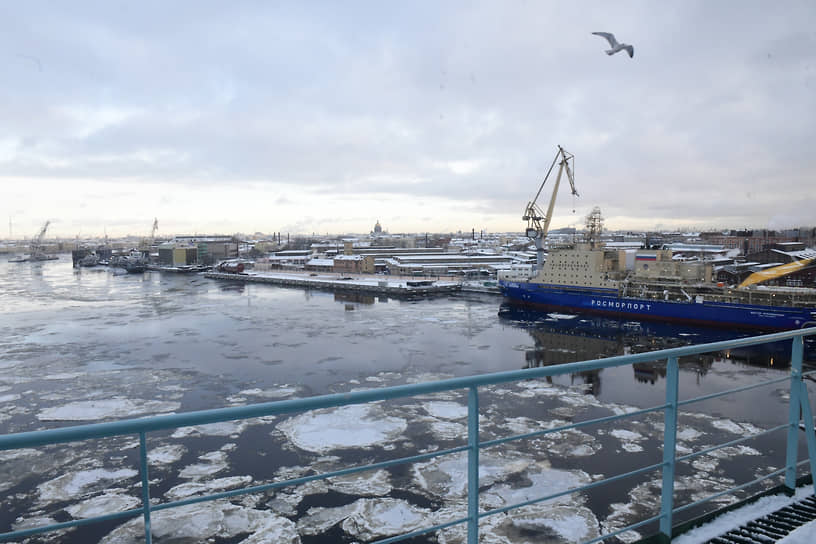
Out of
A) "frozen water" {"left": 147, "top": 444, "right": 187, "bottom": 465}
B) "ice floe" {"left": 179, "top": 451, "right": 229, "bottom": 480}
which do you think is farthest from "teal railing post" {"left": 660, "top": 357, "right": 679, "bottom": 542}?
"frozen water" {"left": 147, "top": 444, "right": 187, "bottom": 465}

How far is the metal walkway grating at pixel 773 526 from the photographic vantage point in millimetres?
1509

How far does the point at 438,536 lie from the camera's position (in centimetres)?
437

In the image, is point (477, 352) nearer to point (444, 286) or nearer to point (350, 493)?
point (350, 493)

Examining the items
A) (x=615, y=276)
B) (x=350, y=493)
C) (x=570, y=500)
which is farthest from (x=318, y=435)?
(x=615, y=276)

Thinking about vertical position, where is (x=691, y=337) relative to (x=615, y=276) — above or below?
below

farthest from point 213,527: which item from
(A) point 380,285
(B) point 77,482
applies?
(A) point 380,285

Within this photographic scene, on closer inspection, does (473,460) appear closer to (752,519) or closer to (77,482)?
(752,519)

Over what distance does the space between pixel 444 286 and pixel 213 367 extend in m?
20.1

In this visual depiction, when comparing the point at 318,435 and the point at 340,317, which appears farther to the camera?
the point at 340,317

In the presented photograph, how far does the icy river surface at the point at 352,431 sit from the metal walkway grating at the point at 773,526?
9.28ft

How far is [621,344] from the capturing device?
1450cm

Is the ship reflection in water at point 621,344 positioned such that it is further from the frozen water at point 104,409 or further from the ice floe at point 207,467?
the frozen water at point 104,409

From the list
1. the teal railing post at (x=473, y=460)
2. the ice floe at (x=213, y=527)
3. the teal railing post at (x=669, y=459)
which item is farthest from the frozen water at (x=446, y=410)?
the teal railing post at (x=473, y=460)

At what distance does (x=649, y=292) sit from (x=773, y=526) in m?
20.9
